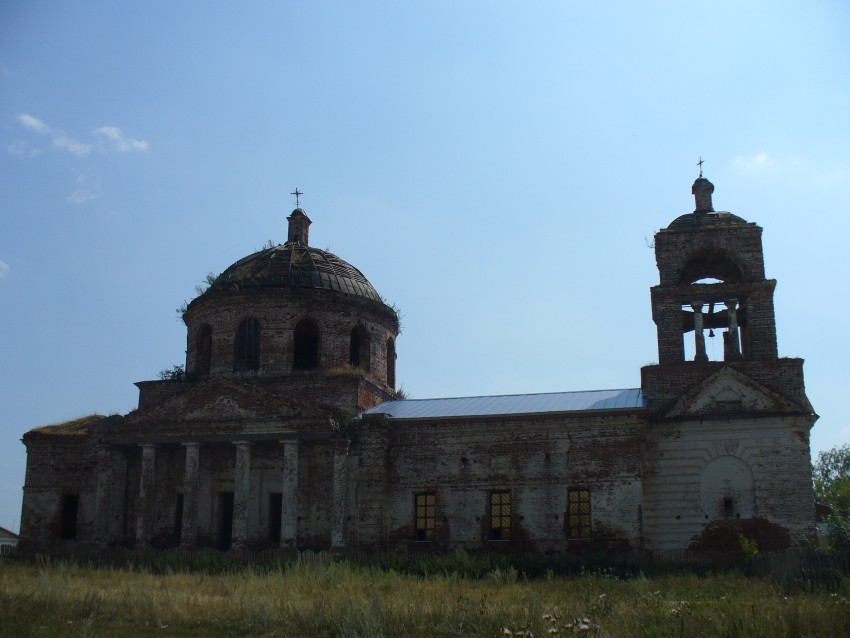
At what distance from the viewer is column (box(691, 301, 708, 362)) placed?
23.0m

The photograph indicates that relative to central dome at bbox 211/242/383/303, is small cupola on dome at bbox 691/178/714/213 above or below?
above

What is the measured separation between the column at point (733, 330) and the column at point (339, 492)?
1017cm

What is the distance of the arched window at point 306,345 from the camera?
90.4ft

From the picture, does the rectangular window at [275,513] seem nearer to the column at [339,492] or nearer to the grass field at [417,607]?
the column at [339,492]

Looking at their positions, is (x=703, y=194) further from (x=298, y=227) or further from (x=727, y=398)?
(x=298, y=227)

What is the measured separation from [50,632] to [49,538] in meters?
15.0

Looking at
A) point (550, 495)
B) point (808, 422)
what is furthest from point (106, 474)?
point (808, 422)

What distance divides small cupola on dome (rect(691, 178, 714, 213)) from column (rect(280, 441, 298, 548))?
1268 cm

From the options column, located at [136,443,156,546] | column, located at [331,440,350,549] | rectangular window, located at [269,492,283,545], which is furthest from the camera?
rectangular window, located at [269,492,283,545]

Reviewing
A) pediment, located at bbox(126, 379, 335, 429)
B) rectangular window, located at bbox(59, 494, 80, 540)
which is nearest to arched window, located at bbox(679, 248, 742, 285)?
pediment, located at bbox(126, 379, 335, 429)

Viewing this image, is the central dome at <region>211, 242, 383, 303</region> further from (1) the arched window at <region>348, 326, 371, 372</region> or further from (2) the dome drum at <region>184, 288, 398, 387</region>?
(1) the arched window at <region>348, 326, 371, 372</region>

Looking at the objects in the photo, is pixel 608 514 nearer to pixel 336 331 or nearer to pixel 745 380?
pixel 745 380

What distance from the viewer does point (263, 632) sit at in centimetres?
1311

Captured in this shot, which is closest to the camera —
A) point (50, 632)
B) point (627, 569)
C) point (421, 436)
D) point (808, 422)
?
point (50, 632)
